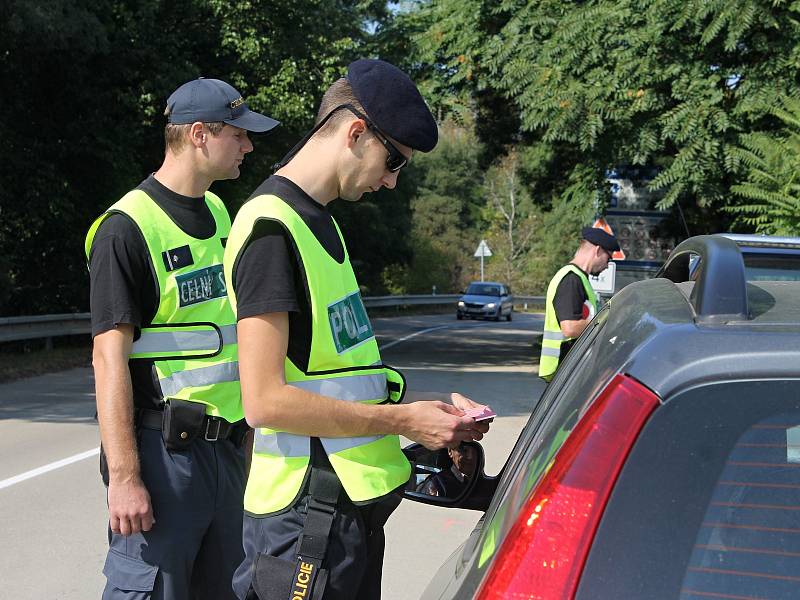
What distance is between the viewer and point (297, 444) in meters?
2.44

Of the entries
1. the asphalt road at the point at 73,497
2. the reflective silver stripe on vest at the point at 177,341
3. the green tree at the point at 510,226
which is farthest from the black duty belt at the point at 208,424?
the green tree at the point at 510,226

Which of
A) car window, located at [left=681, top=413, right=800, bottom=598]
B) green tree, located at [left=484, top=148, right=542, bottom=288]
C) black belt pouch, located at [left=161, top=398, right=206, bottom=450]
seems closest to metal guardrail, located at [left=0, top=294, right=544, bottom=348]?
black belt pouch, located at [left=161, top=398, right=206, bottom=450]

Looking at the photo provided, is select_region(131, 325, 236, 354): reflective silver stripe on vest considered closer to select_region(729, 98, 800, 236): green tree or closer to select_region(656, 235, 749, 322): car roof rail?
select_region(656, 235, 749, 322): car roof rail

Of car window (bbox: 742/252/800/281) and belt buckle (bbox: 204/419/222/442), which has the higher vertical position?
car window (bbox: 742/252/800/281)

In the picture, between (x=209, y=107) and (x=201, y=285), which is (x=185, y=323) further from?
(x=209, y=107)

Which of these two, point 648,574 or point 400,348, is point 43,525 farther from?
point 400,348

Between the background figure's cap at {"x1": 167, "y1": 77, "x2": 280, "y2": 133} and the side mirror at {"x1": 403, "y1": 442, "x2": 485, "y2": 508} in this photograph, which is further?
the background figure's cap at {"x1": 167, "y1": 77, "x2": 280, "y2": 133}

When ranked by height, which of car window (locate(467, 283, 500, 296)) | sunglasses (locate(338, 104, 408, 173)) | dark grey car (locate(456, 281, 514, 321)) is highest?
sunglasses (locate(338, 104, 408, 173))

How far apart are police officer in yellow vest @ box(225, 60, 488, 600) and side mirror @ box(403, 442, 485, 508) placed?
1.00 ft

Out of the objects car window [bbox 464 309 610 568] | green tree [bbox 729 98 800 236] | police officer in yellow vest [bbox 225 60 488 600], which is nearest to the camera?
car window [bbox 464 309 610 568]

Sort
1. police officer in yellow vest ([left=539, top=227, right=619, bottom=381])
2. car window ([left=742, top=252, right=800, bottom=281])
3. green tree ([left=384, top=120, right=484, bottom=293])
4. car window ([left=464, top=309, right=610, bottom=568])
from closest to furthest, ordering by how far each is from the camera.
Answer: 1. car window ([left=464, top=309, right=610, bottom=568])
2. car window ([left=742, top=252, right=800, bottom=281])
3. police officer in yellow vest ([left=539, top=227, right=619, bottom=381])
4. green tree ([left=384, top=120, right=484, bottom=293])

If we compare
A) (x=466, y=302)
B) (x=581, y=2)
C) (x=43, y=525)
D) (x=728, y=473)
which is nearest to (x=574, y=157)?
(x=581, y=2)

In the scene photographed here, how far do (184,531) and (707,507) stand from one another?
188cm

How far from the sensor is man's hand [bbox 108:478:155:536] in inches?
115
